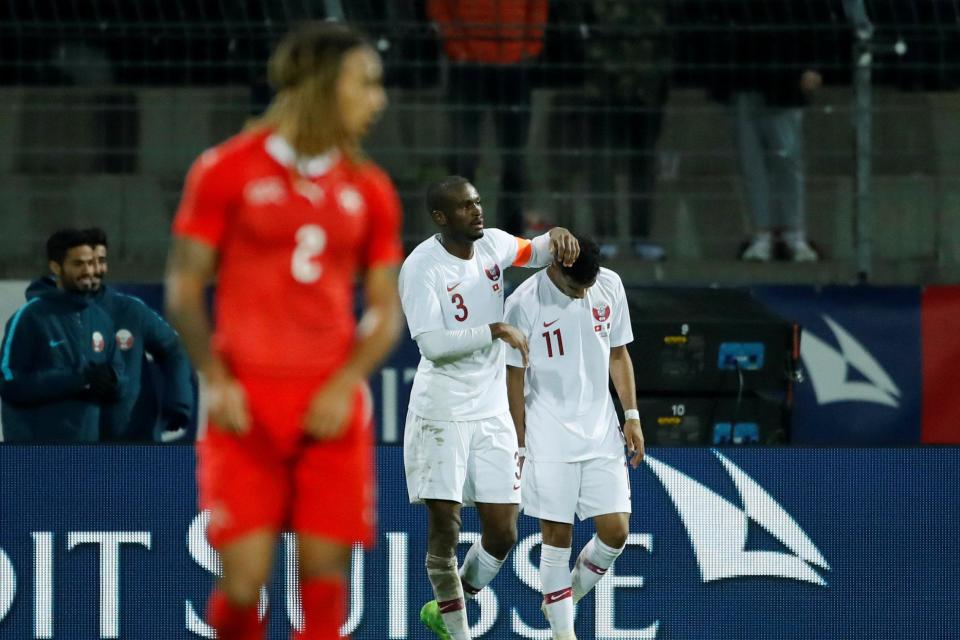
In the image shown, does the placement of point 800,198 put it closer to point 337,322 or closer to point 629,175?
point 629,175

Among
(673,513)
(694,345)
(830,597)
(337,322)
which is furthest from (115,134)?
(337,322)

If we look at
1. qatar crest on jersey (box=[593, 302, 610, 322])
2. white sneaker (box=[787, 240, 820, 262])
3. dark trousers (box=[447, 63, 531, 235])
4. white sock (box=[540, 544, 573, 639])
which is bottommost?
white sock (box=[540, 544, 573, 639])

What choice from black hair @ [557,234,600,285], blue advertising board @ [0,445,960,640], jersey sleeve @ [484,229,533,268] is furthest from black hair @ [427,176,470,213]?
blue advertising board @ [0,445,960,640]

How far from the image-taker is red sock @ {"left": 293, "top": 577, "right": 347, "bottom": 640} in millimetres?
4035

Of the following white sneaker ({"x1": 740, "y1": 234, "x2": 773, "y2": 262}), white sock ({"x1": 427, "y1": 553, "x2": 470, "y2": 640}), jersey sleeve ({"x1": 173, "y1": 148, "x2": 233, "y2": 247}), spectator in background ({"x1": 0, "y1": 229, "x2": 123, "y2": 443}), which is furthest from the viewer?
white sneaker ({"x1": 740, "y1": 234, "x2": 773, "y2": 262})

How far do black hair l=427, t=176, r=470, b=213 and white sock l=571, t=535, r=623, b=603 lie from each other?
154 centimetres

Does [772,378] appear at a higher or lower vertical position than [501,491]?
higher

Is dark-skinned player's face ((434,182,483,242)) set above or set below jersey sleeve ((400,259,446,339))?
above

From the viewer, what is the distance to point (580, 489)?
6977 millimetres

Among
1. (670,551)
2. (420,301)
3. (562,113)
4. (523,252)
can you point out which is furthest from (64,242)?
(670,551)

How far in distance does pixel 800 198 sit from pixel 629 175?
1000 millimetres

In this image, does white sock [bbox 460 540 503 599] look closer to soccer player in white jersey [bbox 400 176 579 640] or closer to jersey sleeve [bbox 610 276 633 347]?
soccer player in white jersey [bbox 400 176 579 640]

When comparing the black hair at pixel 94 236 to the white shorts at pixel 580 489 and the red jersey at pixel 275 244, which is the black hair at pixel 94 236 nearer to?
the white shorts at pixel 580 489

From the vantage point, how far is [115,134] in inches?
370
